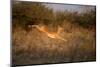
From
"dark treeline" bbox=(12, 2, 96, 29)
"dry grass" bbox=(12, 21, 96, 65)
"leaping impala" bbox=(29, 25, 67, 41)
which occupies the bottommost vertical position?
"dry grass" bbox=(12, 21, 96, 65)

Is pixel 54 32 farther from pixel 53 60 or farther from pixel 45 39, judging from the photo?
pixel 53 60

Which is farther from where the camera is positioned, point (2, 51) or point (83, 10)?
point (83, 10)

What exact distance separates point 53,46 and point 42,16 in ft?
1.66

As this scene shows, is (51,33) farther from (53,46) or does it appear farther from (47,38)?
(53,46)

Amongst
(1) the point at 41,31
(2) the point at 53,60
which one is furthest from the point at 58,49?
(1) the point at 41,31

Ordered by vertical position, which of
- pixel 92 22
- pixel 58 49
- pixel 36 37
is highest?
pixel 92 22

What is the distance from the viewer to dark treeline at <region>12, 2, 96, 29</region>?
2.64 meters

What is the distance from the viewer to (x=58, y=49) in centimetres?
284

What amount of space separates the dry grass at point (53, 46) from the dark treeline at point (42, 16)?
95 mm

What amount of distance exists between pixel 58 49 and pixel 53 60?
0.63ft

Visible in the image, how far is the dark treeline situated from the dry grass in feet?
0.31

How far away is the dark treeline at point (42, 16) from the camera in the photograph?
2645 millimetres

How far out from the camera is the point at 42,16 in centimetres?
277

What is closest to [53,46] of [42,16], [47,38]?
[47,38]
